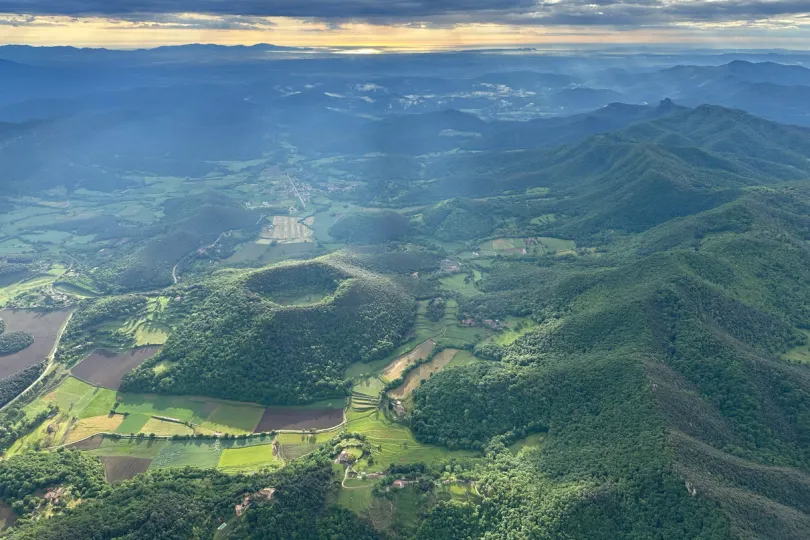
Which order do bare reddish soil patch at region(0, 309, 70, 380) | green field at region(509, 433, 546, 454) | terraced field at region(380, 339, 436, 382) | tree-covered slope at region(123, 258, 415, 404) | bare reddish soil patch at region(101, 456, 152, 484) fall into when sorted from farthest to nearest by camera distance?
bare reddish soil patch at region(0, 309, 70, 380) < terraced field at region(380, 339, 436, 382) < tree-covered slope at region(123, 258, 415, 404) < green field at region(509, 433, 546, 454) < bare reddish soil patch at region(101, 456, 152, 484)

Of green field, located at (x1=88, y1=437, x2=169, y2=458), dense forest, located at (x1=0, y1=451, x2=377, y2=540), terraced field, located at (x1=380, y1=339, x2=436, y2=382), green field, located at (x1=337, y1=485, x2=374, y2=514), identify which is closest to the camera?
dense forest, located at (x1=0, y1=451, x2=377, y2=540)

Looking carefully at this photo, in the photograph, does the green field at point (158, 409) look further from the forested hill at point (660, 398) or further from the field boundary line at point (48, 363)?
the forested hill at point (660, 398)

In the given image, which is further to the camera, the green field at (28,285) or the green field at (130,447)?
the green field at (28,285)

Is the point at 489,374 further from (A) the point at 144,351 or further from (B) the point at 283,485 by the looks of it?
(A) the point at 144,351

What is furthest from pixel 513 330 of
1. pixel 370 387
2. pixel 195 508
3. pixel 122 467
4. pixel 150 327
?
pixel 150 327

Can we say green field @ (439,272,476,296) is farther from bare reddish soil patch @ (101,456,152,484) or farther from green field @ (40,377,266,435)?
bare reddish soil patch @ (101,456,152,484)

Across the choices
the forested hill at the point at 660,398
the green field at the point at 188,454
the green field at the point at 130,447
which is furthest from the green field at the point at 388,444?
the green field at the point at 130,447

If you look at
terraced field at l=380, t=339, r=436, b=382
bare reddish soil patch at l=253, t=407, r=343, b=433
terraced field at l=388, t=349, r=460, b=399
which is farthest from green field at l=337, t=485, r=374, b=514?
terraced field at l=380, t=339, r=436, b=382
